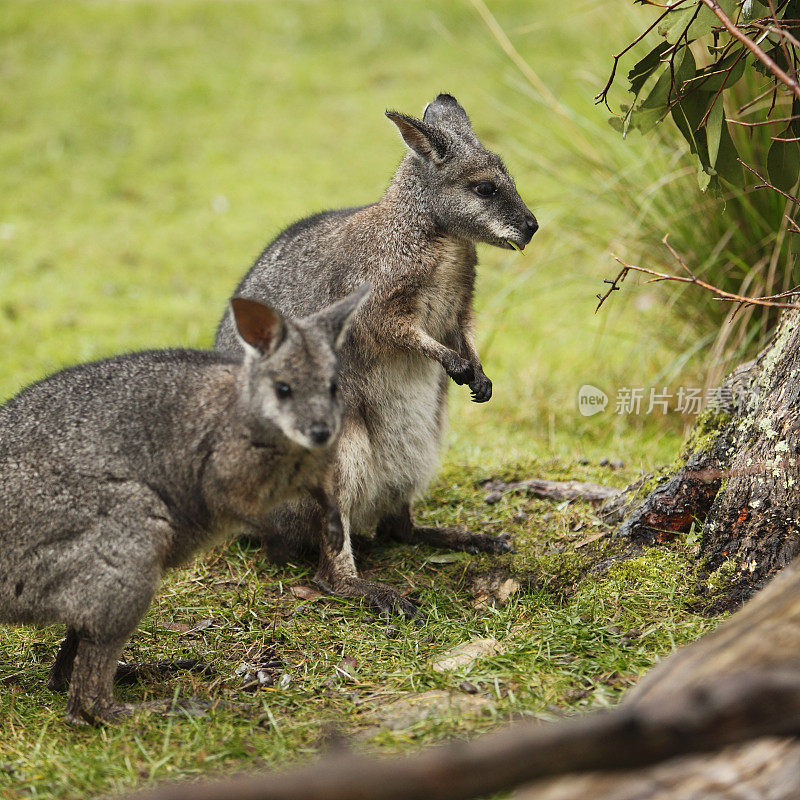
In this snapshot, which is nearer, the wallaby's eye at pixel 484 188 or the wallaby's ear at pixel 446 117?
the wallaby's eye at pixel 484 188

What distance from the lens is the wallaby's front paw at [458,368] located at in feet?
12.6

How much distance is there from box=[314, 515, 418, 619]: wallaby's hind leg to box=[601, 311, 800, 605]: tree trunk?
89 cm

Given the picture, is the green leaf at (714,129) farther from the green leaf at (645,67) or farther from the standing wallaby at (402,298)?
the standing wallaby at (402,298)

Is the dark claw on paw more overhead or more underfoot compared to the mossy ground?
more overhead

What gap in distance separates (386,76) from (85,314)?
5663 millimetres

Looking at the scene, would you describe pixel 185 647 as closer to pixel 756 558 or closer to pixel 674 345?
pixel 756 558

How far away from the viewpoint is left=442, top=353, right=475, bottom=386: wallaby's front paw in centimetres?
384

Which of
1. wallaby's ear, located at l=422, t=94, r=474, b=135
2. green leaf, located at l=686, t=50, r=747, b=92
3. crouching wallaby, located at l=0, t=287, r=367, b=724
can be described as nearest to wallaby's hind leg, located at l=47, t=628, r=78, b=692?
crouching wallaby, located at l=0, t=287, r=367, b=724

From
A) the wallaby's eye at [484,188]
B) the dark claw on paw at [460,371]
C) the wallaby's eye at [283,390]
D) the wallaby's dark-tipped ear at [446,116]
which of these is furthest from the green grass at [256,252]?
the wallaby's eye at [484,188]

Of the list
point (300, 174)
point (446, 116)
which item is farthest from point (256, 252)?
point (446, 116)

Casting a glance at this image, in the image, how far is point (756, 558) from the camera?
318cm

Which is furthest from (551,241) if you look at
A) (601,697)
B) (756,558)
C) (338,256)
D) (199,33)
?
(199,33)

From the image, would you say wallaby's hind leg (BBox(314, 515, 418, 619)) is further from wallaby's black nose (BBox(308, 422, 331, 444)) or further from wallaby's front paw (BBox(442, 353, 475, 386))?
wallaby's black nose (BBox(308, 422, 331, 444))

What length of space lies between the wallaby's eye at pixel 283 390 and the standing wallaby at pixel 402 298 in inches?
37.0
